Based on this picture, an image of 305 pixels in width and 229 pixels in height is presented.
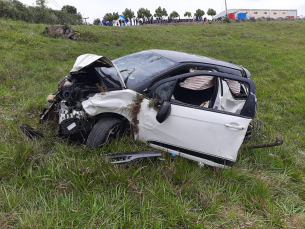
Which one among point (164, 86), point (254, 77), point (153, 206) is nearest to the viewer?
point (153, 206)

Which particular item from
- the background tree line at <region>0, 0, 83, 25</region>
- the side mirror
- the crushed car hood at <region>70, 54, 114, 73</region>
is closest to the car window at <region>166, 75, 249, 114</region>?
the side mirror

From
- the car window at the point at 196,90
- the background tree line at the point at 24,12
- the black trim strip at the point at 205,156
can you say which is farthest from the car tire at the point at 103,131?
the background tree line at the point at 24,12

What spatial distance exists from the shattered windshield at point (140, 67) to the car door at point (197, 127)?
12.1 inches

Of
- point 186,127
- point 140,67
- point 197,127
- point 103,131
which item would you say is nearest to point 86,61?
point 140,67

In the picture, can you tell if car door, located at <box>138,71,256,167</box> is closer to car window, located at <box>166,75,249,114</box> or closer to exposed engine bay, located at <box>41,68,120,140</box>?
car window, located at <box>166,75,249,114</box>

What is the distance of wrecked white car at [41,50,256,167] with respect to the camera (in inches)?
104

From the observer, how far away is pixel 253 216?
2209 mm

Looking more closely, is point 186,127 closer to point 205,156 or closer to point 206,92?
point 205,156

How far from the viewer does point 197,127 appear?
8.72 feet

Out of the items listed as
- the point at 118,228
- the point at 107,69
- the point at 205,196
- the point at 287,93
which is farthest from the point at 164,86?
the point at 287,93

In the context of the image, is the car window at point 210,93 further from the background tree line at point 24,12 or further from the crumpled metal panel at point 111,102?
the background tree line at point 24,12

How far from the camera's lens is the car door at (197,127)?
2594mm

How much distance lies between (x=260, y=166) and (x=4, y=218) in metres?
3.05

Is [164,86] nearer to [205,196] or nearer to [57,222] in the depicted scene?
[205,196]
